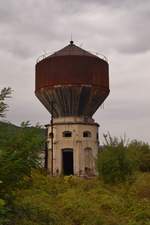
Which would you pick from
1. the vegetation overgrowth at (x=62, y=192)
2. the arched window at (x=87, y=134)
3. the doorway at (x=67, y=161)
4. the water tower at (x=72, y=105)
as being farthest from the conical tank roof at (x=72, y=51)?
the vegetation overgrowth at (x=62, y=192)

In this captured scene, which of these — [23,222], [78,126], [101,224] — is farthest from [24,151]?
[78,126]

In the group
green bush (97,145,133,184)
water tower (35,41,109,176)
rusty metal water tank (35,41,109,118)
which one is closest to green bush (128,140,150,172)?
water tower (35,41,109,176)

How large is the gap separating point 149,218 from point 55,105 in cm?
2274

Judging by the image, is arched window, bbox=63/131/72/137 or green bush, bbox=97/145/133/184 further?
arched window, bbox=63/131/72/137

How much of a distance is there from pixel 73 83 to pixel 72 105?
1.92 meters

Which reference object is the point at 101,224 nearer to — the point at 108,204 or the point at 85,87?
the point at 108,204

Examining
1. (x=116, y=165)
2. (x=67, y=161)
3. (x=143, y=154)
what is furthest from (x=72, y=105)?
(x=116, y=165)

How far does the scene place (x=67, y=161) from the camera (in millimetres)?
40188

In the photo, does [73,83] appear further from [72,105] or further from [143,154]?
[143,154]

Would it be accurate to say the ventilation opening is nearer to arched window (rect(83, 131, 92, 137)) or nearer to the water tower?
the water tower

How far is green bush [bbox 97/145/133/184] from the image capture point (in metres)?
26.2

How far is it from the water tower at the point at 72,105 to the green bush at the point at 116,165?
39.4ft

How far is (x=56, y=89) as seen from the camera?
128 feet

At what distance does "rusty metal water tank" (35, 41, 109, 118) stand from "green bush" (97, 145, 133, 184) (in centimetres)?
1292
